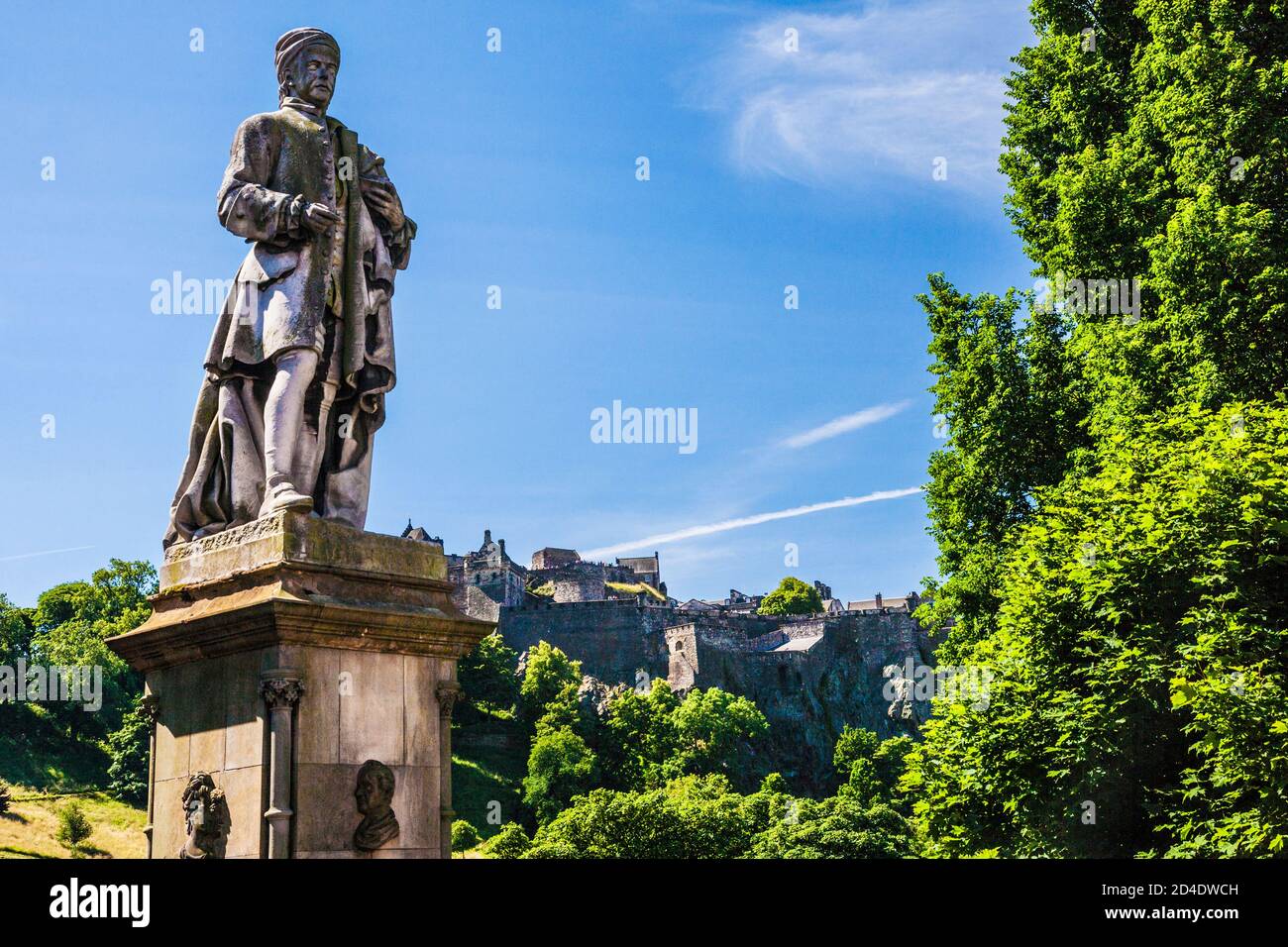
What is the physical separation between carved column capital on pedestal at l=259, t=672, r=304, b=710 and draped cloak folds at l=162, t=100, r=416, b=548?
4.38 ft

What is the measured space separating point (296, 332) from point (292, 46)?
90.6 inches

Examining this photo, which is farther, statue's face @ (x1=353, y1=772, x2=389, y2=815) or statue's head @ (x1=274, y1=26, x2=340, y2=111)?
statue's head @ (x1=274, y1=26, x2=340, y2=111)

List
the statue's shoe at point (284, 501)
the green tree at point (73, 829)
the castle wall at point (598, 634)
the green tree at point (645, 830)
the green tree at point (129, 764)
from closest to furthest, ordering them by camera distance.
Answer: the statue's shoe at point (284, 501) < the green tree at point (73, 829) < the green tree at point (645, 830) < the green tree at point (129, 764) < the castle wall at point (598, 634)

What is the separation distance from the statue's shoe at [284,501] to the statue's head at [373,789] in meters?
1.66

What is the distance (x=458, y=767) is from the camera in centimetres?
10862

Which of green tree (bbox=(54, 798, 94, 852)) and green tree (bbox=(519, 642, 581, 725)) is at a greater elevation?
green tree (bbox=(519, 642, 581, 725))

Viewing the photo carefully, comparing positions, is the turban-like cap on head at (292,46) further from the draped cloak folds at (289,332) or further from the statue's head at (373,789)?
the statue's head at (373,789)

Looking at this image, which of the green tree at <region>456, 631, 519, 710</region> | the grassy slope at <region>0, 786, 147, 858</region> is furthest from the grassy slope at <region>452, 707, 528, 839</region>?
the grassy slope at <region>0, 786, 147, 858</region>

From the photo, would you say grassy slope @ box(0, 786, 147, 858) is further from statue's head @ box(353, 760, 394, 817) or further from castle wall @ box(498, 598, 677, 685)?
castle wall @ box(498, 598, 677, 685)

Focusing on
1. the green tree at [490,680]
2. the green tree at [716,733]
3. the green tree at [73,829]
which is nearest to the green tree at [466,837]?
the green tree at [73,829]

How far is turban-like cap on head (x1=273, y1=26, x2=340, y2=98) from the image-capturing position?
10.2 metres

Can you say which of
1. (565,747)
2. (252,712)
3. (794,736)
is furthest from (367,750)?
(794,736)

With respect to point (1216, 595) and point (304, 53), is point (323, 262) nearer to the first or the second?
point (304, 53)

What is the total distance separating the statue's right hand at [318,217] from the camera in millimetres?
9555
